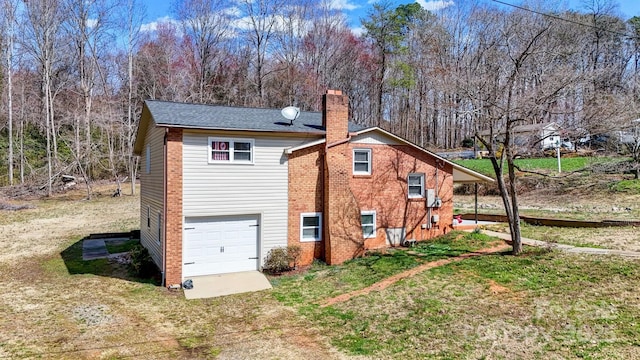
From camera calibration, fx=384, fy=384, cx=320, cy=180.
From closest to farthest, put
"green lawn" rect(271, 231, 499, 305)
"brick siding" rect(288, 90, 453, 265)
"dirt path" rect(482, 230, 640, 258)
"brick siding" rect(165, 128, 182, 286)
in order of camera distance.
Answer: "green lawn" rect(271, 231, 499, 305) → "dirt path" rect(482, 230, 640, 258) → "brick siding" rect(165, 128, 182, 286) → "brick siding" rect(288, 90, 453, 265)

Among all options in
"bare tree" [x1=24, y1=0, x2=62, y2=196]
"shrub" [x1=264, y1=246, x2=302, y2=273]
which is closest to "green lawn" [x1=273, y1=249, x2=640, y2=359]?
"shrub" [x1=264, y1=246, x2=302, y2=273]

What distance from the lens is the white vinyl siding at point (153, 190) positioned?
1355cm

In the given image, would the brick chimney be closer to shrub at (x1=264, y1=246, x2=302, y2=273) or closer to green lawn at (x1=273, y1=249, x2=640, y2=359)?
shrub at (x1=264, y1=246, x2=302, y2=273)

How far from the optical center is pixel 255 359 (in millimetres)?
7734

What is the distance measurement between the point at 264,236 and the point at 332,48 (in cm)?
3379

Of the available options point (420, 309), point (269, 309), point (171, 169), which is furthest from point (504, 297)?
point (171, 169)

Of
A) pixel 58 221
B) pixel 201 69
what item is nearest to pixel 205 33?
pixel 201 69

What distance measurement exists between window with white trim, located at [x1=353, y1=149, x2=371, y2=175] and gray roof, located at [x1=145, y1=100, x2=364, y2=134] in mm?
1084

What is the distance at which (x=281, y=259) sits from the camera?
13508 millimetres

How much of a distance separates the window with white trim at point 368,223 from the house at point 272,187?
0.13 feet

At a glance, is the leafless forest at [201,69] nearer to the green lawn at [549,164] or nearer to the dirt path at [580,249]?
the green lawn at [549,164]

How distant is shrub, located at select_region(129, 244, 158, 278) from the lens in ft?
44.1

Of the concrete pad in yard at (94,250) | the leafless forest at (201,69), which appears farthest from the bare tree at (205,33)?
the concrete pad in yard at (94,250)

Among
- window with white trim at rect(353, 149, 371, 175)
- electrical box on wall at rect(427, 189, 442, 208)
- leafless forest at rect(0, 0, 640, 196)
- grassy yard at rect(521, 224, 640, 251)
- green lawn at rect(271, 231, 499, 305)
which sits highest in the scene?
leafless forest at rect(0, 0, 640, 196)
